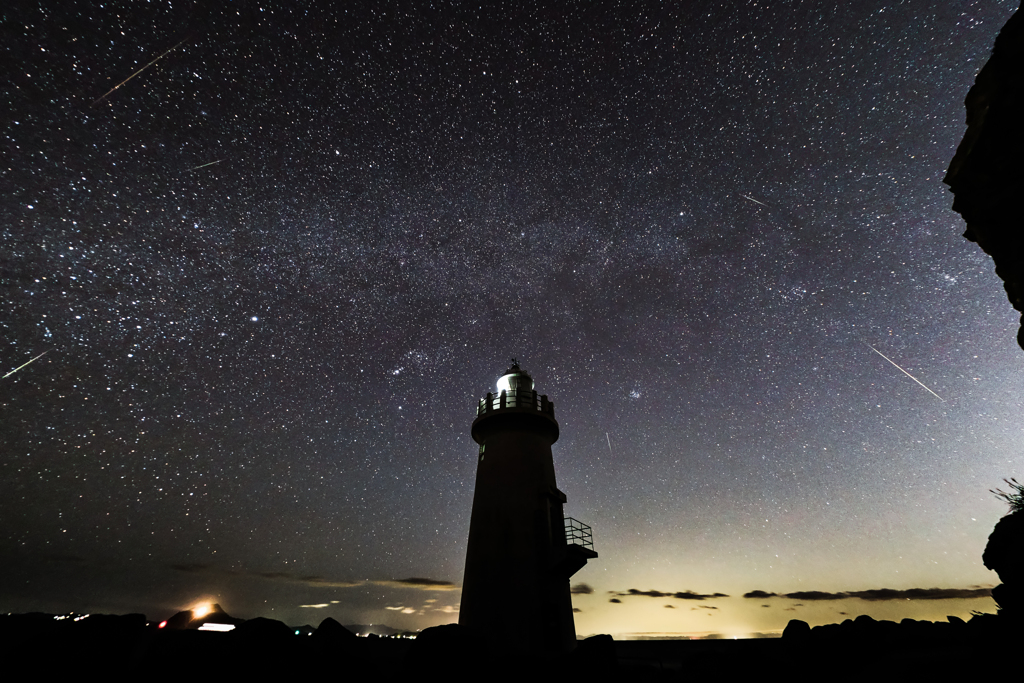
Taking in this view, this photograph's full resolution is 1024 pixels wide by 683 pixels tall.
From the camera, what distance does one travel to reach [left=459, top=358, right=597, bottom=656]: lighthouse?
45.6ft

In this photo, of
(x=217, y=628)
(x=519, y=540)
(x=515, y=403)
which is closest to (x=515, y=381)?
(x=515, y=403)

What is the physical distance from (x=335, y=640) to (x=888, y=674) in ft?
42.1

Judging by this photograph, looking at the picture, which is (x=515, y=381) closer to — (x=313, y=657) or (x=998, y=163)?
(x=313, y=657)

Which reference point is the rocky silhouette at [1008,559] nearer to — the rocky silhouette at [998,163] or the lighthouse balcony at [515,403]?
the rocky silhouette at [998,163]

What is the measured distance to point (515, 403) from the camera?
712 inches

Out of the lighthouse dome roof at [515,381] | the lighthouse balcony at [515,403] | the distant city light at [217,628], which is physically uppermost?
the lighthouse dome roof at [515,381]

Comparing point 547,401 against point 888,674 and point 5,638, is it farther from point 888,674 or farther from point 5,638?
point 5,638

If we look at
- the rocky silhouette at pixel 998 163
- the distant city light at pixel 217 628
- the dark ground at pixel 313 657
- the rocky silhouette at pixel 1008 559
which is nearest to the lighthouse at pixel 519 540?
the dark ground at pixel 313 657

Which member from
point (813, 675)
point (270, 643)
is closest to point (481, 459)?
point (270, 643)

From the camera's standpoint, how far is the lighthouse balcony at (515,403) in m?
17.8

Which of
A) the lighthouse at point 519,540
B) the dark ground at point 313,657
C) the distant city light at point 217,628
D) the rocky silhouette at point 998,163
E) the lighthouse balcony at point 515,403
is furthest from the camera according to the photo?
the lighthouse balcony at point 515,403

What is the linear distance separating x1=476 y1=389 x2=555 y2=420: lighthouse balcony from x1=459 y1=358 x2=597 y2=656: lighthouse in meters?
0.04

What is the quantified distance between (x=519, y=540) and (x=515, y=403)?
211 inches

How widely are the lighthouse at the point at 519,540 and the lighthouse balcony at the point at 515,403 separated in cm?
4
